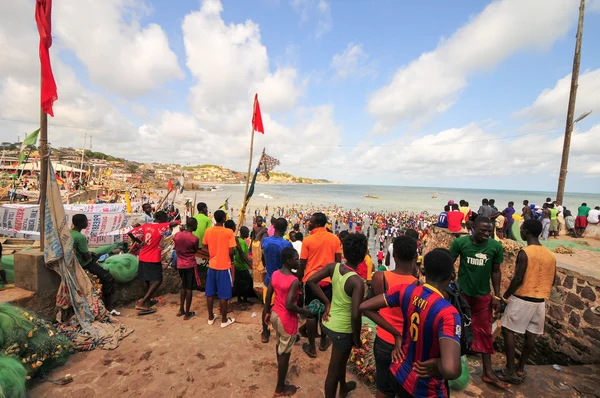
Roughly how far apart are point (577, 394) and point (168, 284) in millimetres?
6650

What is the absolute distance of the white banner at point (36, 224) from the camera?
30.1 ft

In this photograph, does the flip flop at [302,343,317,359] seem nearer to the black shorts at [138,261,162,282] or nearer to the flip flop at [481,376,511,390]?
the flip flop at [481,376,511,390]

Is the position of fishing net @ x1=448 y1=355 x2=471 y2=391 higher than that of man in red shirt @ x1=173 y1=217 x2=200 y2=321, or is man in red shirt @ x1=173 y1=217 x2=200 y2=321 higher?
man in red shirt @ x1=173 y1=217 x2=200 y2=321

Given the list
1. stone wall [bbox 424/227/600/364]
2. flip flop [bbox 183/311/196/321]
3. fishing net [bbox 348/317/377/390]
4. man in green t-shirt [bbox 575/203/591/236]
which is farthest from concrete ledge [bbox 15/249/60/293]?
man in green t-shirt [bbox 575/203/591/236]

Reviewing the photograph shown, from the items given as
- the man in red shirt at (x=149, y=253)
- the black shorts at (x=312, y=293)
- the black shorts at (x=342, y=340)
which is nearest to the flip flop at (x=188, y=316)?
the man in red shirt at (x=149, y=253)

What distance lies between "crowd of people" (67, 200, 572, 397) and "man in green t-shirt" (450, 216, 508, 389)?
1 centimetres

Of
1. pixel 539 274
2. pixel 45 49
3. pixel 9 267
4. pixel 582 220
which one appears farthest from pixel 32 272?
pixel 582 220

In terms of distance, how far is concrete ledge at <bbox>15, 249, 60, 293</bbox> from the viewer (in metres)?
3.66

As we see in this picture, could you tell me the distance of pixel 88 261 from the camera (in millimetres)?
4086

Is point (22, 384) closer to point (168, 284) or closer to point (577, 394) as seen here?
point (168, 284)

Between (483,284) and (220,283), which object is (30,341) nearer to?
(220,283)

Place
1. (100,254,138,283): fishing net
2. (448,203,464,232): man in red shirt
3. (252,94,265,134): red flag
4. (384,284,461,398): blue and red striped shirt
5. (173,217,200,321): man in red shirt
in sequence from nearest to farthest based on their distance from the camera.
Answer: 1. (384,284,461,398): blue and red striped shirt
2. (173,217,200,321): man in red shirt
3. (100,254,138,283): fishing net
4. (252,94,265,134): red flag
5. (448,203,464,232): man in red shirt

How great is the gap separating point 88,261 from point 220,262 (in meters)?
1.97

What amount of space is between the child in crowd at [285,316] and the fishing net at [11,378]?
2296 millimetres
